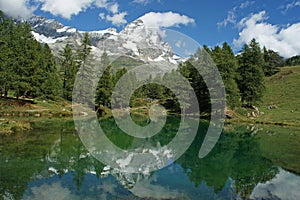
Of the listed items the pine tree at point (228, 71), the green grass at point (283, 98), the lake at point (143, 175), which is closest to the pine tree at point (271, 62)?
the green grass at point (283, 98)

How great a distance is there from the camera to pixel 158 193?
14.4m

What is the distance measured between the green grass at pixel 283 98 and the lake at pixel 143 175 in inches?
1145

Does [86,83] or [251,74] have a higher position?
[251,74]

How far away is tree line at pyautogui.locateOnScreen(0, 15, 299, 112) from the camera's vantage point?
52.0m

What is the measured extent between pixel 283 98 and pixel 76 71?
50.8 meters

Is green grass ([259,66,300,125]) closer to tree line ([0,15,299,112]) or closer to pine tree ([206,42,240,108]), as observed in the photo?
tree line ([0,15,299,112])

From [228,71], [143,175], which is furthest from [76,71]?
[143,175]

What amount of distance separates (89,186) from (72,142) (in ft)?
43.3

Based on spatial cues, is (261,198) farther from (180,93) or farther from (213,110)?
(180,93)

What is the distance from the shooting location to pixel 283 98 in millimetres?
69500

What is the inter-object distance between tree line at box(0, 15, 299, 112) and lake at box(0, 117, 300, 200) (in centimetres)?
2872

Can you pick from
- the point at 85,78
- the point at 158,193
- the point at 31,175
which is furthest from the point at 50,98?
the point at 158,193

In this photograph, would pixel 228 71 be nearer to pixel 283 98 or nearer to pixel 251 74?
pixel 251 74

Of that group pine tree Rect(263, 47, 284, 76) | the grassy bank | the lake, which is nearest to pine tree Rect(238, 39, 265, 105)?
the grassy bank
